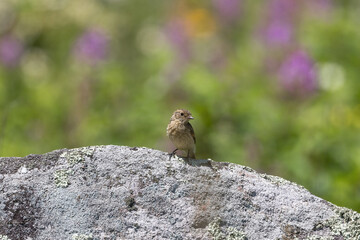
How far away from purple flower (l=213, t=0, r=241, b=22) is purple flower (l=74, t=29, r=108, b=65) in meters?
3.20

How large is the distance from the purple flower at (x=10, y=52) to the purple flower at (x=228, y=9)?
3.83 metres

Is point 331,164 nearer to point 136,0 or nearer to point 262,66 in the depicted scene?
point 262,66

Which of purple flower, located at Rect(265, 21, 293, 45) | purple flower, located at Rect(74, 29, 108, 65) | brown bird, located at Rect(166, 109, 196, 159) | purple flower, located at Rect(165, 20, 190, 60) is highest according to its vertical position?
purple flower, located at Rect(165, 20, 190, 60)

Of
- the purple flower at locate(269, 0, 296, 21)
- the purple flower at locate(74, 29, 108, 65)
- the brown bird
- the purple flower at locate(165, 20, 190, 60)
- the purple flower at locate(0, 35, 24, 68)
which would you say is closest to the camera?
the brown bird

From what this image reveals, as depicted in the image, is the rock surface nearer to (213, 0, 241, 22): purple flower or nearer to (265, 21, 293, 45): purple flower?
(265, 21, 293, 45): purple flower

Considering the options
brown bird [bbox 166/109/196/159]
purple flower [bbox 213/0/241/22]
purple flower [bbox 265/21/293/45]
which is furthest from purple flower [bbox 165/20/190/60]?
brown bird [bbox 166/109/196/159]

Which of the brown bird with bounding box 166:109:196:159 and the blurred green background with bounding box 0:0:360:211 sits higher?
the blurred green background with bounding box 0:0:360:211

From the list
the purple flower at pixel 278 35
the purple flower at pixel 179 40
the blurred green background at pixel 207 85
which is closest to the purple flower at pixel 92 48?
the blurred green background at pixel 207 85

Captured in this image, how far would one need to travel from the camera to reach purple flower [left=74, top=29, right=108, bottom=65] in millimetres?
9398

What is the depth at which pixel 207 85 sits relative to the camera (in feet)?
30.7

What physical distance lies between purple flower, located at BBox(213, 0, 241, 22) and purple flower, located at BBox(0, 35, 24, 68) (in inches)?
151

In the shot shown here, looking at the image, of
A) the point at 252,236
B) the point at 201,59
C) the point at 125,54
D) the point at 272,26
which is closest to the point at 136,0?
the point at 125,54

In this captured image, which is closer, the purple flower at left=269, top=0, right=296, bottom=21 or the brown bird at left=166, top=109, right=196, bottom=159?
the brown bird at left=166, top=109, right=196, bottom=159

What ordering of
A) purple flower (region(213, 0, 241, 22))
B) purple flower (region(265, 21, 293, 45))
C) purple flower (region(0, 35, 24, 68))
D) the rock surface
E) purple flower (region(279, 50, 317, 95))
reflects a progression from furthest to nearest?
purple flower (region(213, 0, 241, 22)) → purple flower (region(265, 21, 293, 45)) → purple flower (region(0, 35, 24, 68)) → purple flower (region(279, 50, 317, 95)) → the rock surface
